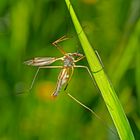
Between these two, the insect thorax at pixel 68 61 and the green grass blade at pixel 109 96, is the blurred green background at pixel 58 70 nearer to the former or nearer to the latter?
the insect thorax at pixel 68 61

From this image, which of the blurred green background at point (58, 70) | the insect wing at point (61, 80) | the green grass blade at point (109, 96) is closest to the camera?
the green grass blade at point (109, 96)

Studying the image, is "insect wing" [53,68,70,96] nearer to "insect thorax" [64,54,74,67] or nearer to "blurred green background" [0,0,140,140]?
"insect thorax" [64,54,74,67]

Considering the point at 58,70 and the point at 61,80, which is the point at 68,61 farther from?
the point at 58,70

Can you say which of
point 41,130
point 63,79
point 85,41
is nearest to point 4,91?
point 41,130

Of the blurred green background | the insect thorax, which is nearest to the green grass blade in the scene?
the insect thorax

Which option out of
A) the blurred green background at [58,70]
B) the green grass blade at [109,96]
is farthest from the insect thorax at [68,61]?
the blurred green background at [58,70]

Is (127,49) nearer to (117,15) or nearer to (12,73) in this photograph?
(117,15)

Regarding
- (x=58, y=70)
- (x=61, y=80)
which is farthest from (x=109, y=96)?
(x=58, y=70)

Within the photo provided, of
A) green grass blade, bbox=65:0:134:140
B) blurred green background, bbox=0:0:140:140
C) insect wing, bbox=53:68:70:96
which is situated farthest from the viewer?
blurred green background, bbox=0:0:140:140
